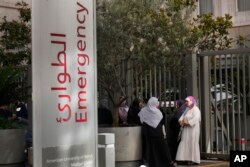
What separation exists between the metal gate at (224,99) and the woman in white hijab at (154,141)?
8.00ft

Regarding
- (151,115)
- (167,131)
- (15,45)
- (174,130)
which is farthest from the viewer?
(15,45)

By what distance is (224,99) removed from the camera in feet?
49.9

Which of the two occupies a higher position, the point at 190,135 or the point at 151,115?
the point at 151,115

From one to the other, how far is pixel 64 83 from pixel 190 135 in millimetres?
8803

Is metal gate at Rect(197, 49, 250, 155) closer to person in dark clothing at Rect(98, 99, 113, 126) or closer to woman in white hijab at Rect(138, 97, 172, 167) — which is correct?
woman in white hijab at Rect(138, 97, 172, 167)

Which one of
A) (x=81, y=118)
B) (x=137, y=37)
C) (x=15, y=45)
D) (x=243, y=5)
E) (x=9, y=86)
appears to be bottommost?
(x=81, y=118)

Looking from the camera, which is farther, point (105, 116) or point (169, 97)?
point (169, 97)

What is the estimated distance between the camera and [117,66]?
43.7 feet

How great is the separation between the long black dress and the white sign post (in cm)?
664

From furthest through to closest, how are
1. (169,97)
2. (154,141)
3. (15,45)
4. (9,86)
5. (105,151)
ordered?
(15,45) < (169,97) < (154,141) < (9,86) < (105,151)

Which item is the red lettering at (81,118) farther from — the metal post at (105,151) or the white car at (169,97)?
the white car at (169,97)

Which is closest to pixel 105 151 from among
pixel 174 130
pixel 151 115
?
pixel 151 115

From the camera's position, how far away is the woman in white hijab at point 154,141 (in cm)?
1290

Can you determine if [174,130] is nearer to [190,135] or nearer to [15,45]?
[190,135]
